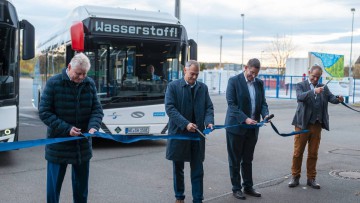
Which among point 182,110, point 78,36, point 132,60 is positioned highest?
point 78,36

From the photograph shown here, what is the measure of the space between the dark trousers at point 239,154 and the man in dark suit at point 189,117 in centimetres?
74

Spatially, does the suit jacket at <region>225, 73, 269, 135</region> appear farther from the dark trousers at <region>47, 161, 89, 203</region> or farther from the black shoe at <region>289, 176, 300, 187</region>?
the dark trousers at <region>47, 161, 89, 203</region>

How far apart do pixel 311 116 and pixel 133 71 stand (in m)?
4.75

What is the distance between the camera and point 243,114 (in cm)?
641

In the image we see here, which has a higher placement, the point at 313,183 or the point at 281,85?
the point at 281,85

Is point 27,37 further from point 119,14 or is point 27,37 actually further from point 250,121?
point 250,121

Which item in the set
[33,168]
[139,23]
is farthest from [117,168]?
[139,23]

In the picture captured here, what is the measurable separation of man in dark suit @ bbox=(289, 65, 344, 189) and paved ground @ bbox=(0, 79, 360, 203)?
0.31 metres

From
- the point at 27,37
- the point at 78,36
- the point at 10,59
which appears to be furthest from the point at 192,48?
the point at 10,59

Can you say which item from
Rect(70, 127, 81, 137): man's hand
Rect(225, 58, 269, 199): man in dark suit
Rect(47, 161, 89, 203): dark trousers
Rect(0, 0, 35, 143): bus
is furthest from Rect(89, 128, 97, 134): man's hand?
Rect(0, 0, 35, 143): bus

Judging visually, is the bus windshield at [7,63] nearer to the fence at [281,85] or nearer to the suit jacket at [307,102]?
the suit jacket at [307,102]

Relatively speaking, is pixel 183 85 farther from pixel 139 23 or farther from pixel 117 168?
pixel 139 23

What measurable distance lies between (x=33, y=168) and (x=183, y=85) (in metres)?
4.03

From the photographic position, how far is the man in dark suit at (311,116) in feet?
23.3
